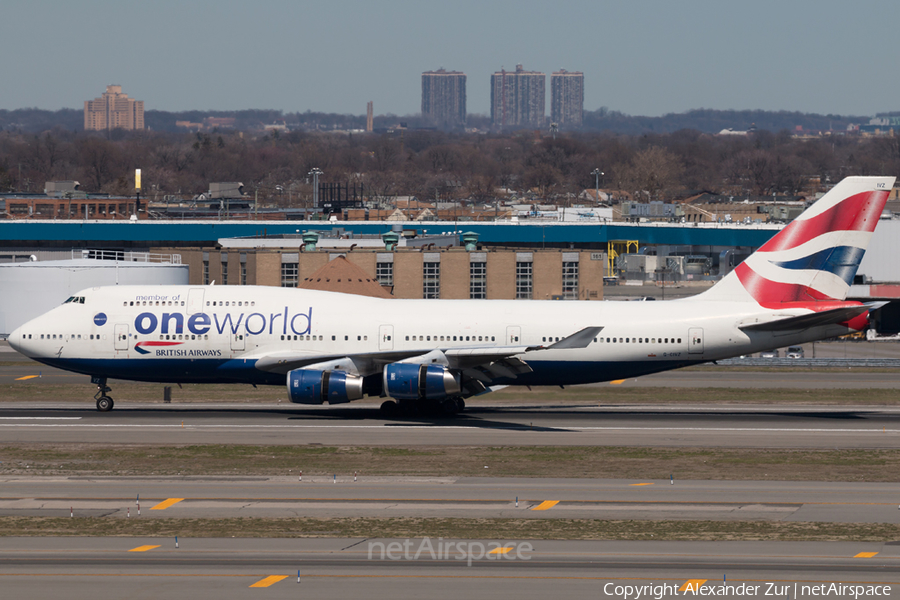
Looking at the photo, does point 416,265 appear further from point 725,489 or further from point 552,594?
point 552,594

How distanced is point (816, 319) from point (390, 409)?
1918 cm

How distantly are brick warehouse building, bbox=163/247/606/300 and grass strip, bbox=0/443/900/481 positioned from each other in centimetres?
4956

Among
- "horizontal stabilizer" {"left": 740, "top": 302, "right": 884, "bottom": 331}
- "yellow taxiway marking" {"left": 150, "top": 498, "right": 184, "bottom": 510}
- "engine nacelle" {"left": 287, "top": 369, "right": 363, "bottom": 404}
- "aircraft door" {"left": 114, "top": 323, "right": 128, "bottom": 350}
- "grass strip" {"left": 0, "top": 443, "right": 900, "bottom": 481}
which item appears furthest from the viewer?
"aircraft door" {"left": 114, "top": 323, "right": 128, "bottom": 350}

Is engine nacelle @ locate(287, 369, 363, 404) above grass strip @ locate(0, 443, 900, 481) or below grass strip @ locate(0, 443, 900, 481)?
above

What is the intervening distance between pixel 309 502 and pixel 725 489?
12999mm

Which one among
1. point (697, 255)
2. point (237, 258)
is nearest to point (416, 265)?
point (237, 258)

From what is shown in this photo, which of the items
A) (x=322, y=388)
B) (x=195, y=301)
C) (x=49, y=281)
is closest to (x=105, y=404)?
(x=195, y=301)

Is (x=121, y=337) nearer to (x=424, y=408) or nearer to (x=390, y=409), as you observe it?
(x=390, y=409)

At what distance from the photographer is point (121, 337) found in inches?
1892

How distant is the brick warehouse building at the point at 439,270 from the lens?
89.2 meters

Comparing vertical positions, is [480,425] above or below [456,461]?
below

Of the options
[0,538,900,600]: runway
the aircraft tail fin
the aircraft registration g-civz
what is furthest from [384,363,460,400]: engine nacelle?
[0,538,900,600]: runway

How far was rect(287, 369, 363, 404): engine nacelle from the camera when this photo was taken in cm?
4488

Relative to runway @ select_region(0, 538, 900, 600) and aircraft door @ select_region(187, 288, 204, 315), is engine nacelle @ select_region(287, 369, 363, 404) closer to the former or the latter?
aircraft door @ select_region(187, 288, 204, 315)
